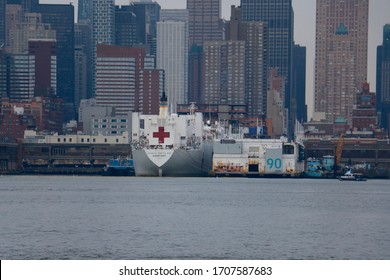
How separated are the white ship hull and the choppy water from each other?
64966mm

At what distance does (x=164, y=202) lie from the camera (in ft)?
259

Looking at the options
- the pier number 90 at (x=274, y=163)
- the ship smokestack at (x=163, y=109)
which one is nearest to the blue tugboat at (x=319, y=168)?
the pier number 90 at (x=274, y=163)

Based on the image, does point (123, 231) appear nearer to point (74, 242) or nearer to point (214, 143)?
point (74, 242)

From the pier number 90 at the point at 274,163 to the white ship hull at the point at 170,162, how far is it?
11718mm

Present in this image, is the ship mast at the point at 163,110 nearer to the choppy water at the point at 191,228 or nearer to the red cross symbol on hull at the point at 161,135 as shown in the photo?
the red cross symbol on hull at the point at 161,135

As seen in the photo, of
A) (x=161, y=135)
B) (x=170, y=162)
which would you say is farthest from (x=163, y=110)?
(x=170, y=162)

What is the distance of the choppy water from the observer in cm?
3850

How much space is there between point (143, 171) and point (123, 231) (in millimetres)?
106342

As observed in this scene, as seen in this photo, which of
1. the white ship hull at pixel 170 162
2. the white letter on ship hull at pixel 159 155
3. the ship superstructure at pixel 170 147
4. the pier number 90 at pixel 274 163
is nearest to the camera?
the white letter on ship hull at pixel 159 155

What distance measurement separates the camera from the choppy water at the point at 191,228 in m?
38.5

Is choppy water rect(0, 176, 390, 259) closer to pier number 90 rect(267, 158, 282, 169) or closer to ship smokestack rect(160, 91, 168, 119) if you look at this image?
ship smokestack rect(160, 91, 168, 119)

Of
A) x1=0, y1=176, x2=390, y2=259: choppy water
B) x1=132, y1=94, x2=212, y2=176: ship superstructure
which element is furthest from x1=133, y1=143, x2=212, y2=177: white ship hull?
x1=0, y1=176, x2=390, y2=259: choppy water

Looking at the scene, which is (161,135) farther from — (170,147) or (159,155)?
(159,155)

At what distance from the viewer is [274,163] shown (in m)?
166
